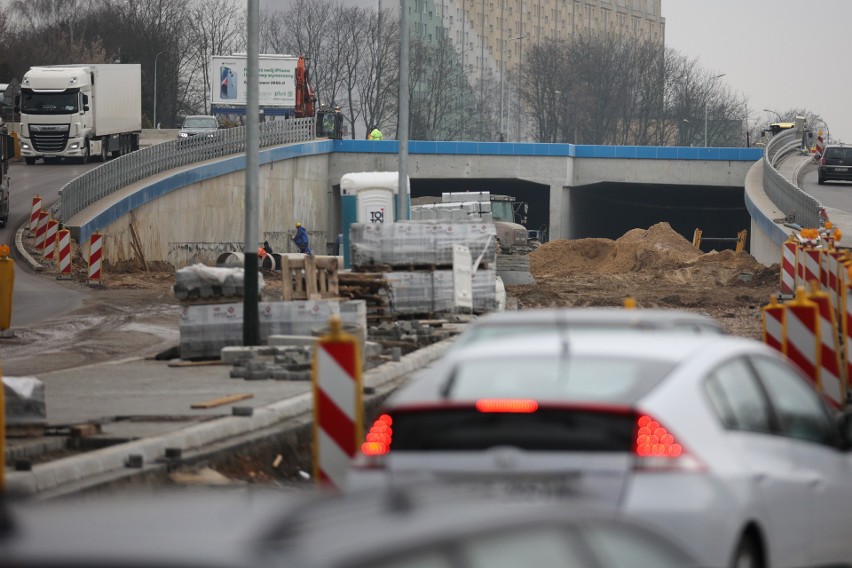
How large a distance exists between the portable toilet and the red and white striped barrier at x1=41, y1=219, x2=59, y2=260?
8.33 meters

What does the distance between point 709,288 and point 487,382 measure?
35387mm

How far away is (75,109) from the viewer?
57094mm

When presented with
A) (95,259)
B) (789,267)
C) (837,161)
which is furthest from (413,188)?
(789,267)

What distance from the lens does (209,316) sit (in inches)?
794

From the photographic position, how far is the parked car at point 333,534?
2.89m

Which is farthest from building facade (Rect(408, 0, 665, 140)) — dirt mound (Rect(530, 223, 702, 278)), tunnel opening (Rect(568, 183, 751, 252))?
dirt mound (Rect(530, 223, 702, 278))

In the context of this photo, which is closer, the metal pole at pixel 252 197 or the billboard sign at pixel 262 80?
the metal pole at pixel 252 197

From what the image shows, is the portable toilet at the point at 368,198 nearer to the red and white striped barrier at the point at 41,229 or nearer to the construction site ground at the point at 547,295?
the construction site ground at the point at 547,295

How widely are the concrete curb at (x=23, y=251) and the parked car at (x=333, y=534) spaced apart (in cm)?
3652

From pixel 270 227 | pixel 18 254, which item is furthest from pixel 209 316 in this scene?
pixel 270 227

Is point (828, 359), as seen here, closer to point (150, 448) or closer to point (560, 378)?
point (150, 448)

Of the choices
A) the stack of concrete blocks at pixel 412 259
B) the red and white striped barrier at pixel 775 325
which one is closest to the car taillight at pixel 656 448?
the red and white striped barrier at pixel 775 325

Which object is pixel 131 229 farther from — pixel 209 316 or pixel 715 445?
pixel 715 445

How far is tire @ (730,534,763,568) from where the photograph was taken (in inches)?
240
